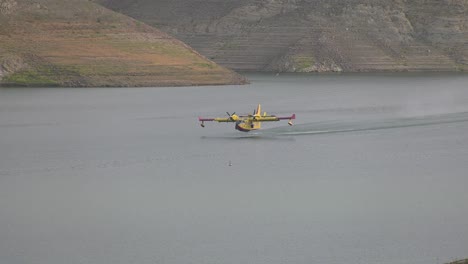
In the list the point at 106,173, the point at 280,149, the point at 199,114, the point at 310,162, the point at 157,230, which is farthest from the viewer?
the point at 199,114

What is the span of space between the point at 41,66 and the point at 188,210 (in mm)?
89838

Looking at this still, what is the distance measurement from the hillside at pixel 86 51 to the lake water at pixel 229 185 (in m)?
27.0

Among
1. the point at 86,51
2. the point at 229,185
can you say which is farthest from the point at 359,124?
the point at 86,51

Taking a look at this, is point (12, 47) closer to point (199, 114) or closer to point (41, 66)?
point (41, 66)

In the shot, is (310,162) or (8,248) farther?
(310,162)

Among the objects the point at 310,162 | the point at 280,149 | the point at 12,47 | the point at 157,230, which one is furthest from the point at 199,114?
the point at 157,230

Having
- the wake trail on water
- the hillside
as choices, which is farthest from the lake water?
the hillside

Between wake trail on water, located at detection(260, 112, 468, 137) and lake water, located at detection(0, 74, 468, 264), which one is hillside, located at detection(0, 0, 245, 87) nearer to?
lake water, located at detection(0, 74, 468, 264)

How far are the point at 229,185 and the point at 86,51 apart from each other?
85975 millimetres

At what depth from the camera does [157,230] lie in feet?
181

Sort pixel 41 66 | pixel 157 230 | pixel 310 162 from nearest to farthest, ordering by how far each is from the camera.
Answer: pixel 157 230
pixel 310 162
pixel 41 66

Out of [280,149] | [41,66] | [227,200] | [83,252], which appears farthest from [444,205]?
[41,66]

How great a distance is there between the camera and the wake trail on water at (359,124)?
9581 cm

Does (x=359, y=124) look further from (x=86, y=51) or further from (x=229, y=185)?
(x=86, y=51)
